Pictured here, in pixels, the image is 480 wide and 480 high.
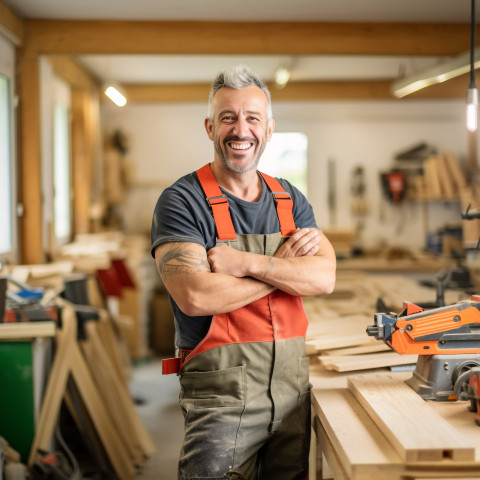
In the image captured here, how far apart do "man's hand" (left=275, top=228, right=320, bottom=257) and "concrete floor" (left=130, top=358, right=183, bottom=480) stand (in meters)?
2.72

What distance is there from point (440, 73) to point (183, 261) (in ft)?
12.2

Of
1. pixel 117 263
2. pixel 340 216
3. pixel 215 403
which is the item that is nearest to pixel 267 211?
pixel 215 403

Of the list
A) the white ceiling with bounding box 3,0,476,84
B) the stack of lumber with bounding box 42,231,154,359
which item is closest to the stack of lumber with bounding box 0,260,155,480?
the stack of lumber with bounding box 42,231,154,359

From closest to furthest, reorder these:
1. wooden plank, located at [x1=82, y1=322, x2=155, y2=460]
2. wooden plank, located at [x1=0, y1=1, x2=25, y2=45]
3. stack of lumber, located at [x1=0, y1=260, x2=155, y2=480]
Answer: stack of lumber, located at [x1=0, y1=260, x2=155, y2=480]
wooden plank, located at [x1=82, y1=322, x2=155, y2=460]
wooden plank, located at [x1=0, y1=1, x2=25, y2=45]

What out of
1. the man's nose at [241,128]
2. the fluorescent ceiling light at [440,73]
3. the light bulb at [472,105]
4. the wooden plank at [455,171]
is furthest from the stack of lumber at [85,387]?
the wooden plank at [455,171]

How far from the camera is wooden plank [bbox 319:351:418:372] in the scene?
2482 millimetres

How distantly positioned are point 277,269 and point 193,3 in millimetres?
3583

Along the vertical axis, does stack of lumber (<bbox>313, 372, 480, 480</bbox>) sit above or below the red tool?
below

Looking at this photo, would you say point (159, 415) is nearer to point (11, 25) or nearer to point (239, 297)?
point (11, 25)

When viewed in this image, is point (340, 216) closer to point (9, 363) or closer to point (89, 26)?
point (89, 26)

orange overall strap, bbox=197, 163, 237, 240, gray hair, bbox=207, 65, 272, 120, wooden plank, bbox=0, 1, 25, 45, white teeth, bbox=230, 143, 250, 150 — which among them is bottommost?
orange overall strap, bbox=197, 163, 237, 240

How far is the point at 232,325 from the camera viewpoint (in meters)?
2.10

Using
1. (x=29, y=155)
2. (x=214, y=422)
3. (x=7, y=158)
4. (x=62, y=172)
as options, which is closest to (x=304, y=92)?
(x=62, y=172)

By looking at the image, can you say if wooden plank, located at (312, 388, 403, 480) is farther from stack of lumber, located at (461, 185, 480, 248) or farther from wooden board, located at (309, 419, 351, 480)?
stack of lumber, located at (461, 185, 480, 248)
